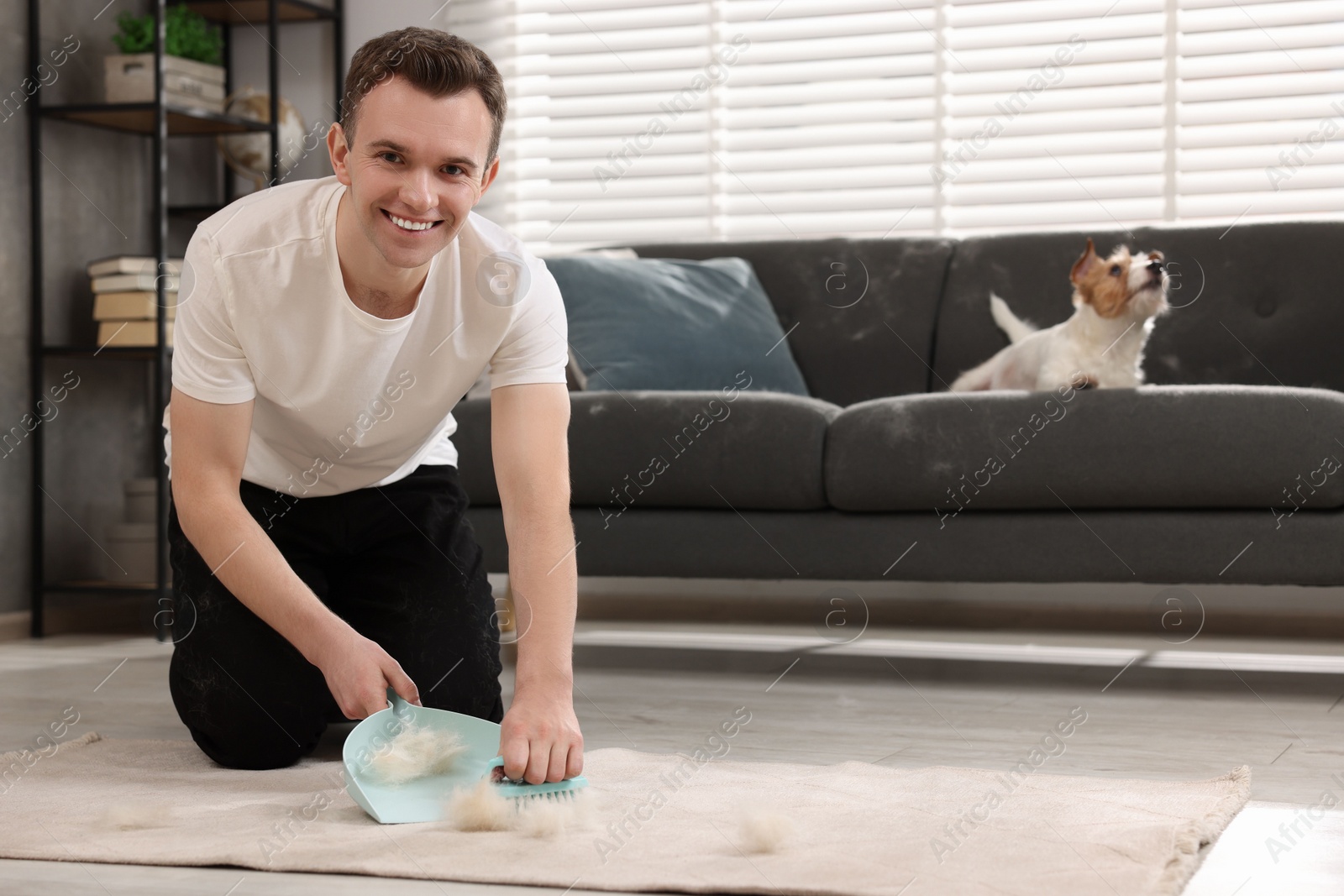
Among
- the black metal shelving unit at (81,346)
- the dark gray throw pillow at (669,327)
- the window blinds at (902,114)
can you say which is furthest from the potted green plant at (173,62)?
the dark gray throw pillow at (669,327)

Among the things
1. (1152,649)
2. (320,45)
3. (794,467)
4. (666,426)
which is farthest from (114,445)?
(1152,649)

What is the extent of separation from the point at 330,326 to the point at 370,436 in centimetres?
18

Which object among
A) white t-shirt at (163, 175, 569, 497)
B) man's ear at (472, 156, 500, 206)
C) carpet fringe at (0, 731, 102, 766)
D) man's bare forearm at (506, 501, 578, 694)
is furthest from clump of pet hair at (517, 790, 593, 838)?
carpet fringe at (0, 731, 102, 766)

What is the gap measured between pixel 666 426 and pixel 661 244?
1.06m

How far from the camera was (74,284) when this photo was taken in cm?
331

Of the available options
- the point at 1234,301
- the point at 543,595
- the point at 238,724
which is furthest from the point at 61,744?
the point at 1234,301

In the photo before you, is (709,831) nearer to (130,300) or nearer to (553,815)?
(553,815)

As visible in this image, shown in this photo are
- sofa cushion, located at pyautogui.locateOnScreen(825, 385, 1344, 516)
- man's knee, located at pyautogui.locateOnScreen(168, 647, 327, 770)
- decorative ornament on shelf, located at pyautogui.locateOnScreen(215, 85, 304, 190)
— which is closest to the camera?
man's knee, located at pyautogui.locateOnScreen(168, 647, 327, 770)

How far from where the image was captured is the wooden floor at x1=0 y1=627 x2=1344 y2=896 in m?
1.21

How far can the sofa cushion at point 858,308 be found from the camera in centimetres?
304

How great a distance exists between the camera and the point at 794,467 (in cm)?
233

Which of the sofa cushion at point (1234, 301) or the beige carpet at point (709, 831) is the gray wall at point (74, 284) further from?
the sofa cushion at point (1234, 301)

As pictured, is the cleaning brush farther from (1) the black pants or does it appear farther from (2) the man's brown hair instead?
(2) the man's brown hair

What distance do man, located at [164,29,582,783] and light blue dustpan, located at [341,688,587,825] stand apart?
0.07ft
